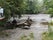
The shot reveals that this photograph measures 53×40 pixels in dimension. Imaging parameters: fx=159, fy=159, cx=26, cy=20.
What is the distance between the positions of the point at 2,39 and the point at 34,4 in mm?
16729

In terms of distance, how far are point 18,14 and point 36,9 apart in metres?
12.4

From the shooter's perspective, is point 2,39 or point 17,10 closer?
point 2,39

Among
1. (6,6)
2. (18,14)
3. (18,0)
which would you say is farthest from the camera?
(18,14)

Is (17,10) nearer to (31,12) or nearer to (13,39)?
(13,39)

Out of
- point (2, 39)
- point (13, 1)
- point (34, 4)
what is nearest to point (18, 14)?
point (13, 1)

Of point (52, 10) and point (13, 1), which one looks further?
point (13, 1)

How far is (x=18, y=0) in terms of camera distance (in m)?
11.7

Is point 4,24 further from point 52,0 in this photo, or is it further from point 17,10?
point 52,0

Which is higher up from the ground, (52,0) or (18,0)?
(52,0)

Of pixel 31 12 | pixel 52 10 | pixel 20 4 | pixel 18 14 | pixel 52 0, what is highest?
pixel 52 0

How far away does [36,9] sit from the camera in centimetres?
2477

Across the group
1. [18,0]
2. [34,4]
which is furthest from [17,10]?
[34,4]

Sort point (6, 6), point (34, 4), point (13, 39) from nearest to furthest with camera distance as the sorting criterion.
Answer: point (13, 39) → point (6, 6) → point (34, 4)

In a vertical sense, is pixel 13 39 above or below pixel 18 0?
below
